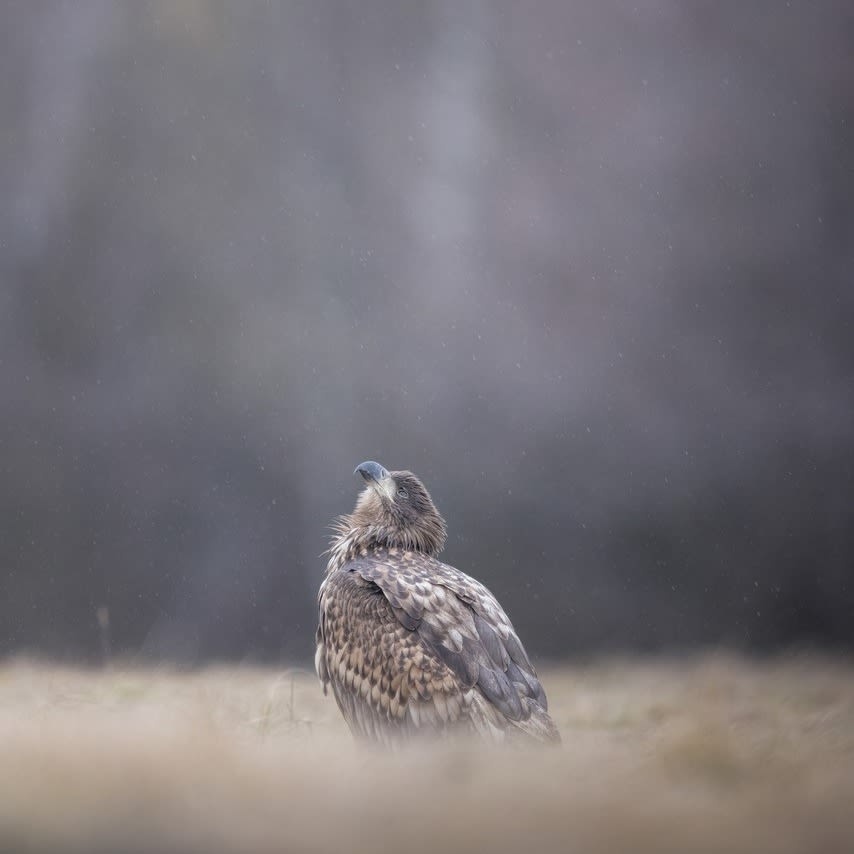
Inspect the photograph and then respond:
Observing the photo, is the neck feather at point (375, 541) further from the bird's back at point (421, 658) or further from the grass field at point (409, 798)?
the grass field at point (409, 798)

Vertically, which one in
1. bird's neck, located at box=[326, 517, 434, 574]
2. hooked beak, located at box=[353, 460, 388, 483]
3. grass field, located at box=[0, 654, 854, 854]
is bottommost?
grass field, located at box=[0, 654, 854, 854]

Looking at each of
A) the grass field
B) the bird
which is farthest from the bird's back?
the grass field

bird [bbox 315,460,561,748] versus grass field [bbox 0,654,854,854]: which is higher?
bird [bbox 315,460,561,748]

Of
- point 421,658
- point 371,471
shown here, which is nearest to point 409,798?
point 421,658

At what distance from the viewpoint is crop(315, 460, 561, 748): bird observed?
2.33 meters

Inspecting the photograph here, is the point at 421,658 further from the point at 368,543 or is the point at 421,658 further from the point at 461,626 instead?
the point at 368,543

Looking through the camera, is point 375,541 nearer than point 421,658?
No

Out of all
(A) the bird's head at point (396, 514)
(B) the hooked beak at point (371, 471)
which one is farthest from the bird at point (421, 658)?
(B) the hooked beak at point (371, 471)

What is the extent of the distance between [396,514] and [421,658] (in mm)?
808

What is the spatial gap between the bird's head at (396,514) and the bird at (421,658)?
18cm

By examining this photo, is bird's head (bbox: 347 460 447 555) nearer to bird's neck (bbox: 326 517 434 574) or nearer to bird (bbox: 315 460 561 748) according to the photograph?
bird's neck (bbox: 326 517 434 574)

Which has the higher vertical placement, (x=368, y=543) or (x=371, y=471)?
(x=371, y=471)

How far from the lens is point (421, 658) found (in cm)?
244

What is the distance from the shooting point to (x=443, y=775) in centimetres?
68
